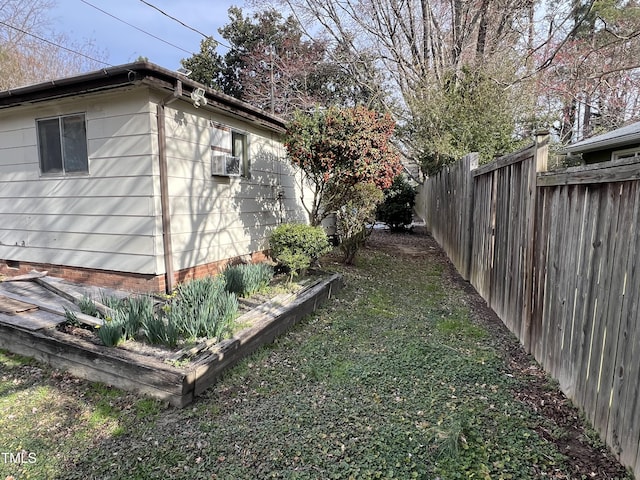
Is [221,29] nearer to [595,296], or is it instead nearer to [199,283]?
[199,283]

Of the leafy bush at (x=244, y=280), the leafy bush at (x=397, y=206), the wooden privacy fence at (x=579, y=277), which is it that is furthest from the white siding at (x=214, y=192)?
the leafy bush at (x=397, y=206)

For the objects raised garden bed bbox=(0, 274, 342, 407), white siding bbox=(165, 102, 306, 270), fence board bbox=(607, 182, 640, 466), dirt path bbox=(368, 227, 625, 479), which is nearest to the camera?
fence board bbox=(607, 182, 640, 466)

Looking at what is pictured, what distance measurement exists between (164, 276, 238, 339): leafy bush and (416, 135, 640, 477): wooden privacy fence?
2968 mm

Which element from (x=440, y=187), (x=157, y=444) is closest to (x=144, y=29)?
(x=440, y=187)

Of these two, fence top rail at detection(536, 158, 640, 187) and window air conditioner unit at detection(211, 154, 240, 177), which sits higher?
window air conditioner unit at detection(211, 154, 240, 177)

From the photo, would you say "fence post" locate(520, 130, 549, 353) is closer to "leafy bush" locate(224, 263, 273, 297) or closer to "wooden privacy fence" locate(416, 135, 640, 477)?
"wooden privacy fence" locate(416, 135, 640, 477)

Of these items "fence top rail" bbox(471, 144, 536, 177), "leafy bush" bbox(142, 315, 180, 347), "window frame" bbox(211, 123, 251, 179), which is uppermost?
"window frame" bbox(211, 123, 251, 179)

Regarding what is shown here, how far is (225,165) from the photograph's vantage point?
21.7 ft

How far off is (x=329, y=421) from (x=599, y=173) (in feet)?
8.04

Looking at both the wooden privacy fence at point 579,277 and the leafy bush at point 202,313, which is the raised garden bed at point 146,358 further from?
the wooden privacy fence at point 579,277

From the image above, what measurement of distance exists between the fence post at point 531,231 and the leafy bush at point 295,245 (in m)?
3.14

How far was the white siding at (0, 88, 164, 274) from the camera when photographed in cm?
530

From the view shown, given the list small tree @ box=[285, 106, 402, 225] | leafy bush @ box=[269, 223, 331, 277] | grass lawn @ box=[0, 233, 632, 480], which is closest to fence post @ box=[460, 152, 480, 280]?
small tree @ box=[285, 106, 402, 225]

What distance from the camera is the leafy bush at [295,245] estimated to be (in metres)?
5.90
